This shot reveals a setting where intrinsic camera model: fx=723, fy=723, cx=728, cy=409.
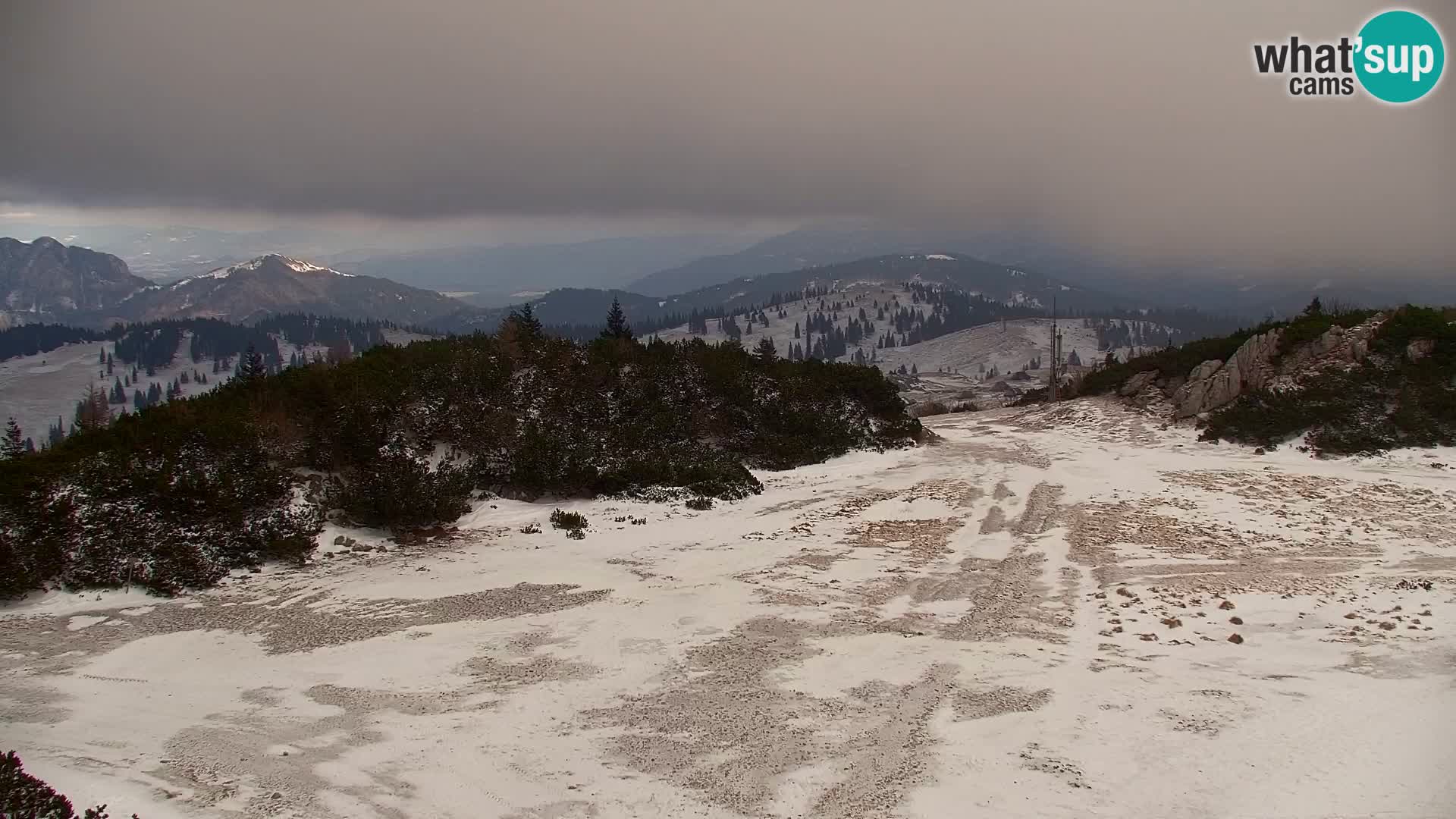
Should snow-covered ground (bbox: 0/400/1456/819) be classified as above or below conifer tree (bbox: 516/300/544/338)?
below

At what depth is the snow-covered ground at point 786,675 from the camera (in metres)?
6.42

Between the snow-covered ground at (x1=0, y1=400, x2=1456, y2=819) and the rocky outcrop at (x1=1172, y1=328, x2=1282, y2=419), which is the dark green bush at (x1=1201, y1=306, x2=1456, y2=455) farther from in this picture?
the snow-covered ground at (x1=0, y1=400, x2=1456, y2=819)

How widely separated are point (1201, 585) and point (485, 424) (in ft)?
51.4

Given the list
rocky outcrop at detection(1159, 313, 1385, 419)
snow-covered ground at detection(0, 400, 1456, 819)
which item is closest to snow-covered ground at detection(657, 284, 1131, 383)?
rocky outcrop at detection(1159, 313, 1385, 419)

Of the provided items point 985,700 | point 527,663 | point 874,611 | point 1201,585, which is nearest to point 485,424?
point 527,663

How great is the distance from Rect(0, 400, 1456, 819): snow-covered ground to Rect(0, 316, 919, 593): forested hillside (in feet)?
3.08

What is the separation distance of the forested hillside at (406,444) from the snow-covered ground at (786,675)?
0.94m

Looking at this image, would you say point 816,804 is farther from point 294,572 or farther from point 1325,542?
point 1325,542

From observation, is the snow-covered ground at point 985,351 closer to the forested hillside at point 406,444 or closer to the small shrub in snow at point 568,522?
the forested hillside at point 406,444

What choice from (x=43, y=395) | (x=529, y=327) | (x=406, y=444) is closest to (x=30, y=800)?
(x=406, y=444)

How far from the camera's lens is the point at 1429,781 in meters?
6.41

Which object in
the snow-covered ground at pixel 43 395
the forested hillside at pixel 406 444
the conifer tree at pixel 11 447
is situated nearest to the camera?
the forested hillside at pixel 406 444

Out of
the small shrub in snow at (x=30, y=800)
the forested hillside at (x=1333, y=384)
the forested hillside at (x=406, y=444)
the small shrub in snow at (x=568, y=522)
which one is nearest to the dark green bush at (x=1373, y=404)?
the forested hillside at (x=1333, y=384)

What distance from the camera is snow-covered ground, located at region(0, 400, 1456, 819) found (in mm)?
6422
